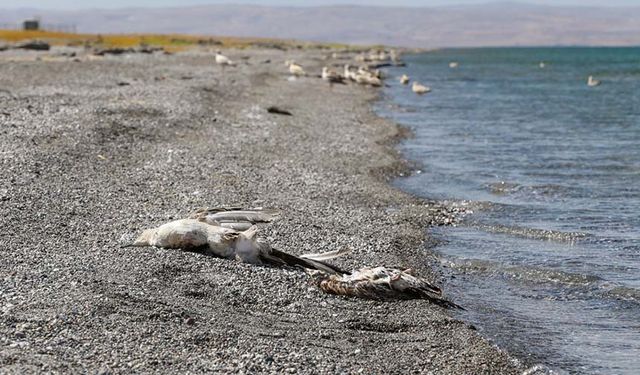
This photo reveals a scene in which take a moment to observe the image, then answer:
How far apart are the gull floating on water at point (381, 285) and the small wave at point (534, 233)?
417 cm

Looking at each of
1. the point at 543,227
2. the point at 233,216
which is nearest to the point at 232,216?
the point at 233,216

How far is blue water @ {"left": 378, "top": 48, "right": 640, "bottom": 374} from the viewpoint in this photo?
380 inches

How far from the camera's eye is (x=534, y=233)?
1437 centimetres

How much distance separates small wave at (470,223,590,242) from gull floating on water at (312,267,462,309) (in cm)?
417

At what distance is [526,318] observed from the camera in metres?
10.1

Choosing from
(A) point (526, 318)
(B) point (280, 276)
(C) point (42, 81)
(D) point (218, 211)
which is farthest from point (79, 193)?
(C) point (42, 81)

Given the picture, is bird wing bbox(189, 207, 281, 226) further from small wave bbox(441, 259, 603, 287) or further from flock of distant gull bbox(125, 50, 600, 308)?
small wave bbox(441, 259, 603, 287)

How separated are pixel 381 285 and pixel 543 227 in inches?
219

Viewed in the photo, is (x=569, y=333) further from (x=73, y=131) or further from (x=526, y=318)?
(x=73, y=131)

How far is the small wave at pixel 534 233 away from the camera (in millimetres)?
14039

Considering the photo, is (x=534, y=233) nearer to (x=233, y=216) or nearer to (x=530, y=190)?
(x=530, y=190)

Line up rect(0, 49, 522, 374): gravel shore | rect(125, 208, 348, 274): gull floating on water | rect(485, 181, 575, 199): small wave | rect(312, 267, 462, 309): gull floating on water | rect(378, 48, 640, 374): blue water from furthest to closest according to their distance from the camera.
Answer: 1. rect(485, 181, 575, 199): small wave
2. rect(125, 208, 348, 274): gull floating on water
3. rect(312, 267, 462, 309): gull floating on water
4. rect(378, 48, 640, 374): blue water
5. rect(0, 49, 522, 374): gravel shore

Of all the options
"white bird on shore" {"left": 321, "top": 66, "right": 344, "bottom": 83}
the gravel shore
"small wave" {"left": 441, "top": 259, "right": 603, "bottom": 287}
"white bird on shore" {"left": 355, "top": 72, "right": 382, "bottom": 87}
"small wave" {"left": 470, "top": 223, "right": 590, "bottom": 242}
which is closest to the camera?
the gravel shore

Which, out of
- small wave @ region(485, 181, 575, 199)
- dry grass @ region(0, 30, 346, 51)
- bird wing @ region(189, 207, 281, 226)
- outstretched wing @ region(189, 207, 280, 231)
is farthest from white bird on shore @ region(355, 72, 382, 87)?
outstretched wing @ region(189, 207, 280, 231)
